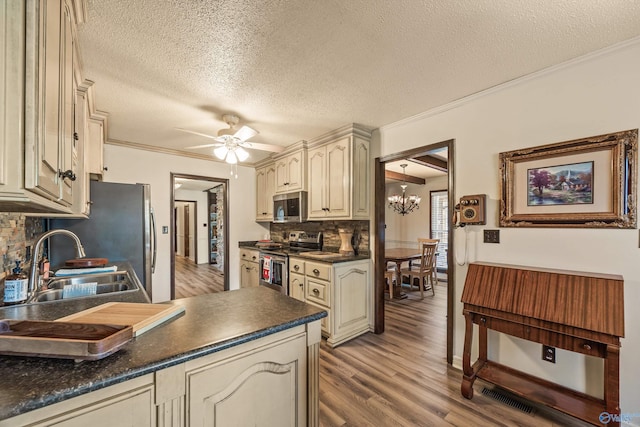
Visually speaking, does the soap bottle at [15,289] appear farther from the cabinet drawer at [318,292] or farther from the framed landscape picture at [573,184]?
the framed landscape picture at [573,184]

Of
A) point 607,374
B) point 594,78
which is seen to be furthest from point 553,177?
point 607,374

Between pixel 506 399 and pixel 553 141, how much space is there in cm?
186

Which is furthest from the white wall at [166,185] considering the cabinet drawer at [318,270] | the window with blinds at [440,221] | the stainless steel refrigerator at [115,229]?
the window with blinds at [440,221]

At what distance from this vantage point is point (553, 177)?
185 cm

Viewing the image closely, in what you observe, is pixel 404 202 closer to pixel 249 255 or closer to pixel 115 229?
pixel 249 255

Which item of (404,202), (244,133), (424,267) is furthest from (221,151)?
(404,202)

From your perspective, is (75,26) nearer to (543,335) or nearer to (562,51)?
(562,51)

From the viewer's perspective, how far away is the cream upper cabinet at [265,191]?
14.2ft

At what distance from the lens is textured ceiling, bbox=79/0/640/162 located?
1.37m

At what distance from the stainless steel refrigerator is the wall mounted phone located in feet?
9.60

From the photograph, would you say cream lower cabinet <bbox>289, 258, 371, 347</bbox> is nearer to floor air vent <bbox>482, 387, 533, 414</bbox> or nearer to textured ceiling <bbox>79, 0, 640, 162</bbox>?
floor air vent <bbox>482, 387, 533, 414</bbox>

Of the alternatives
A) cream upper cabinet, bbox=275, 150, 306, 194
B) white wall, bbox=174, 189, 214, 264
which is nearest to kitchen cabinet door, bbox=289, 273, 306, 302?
cream upper cabinet, bbox=275, 150, 306, 194

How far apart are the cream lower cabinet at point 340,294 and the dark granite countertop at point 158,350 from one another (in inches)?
55.7

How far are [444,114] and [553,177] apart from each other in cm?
102
